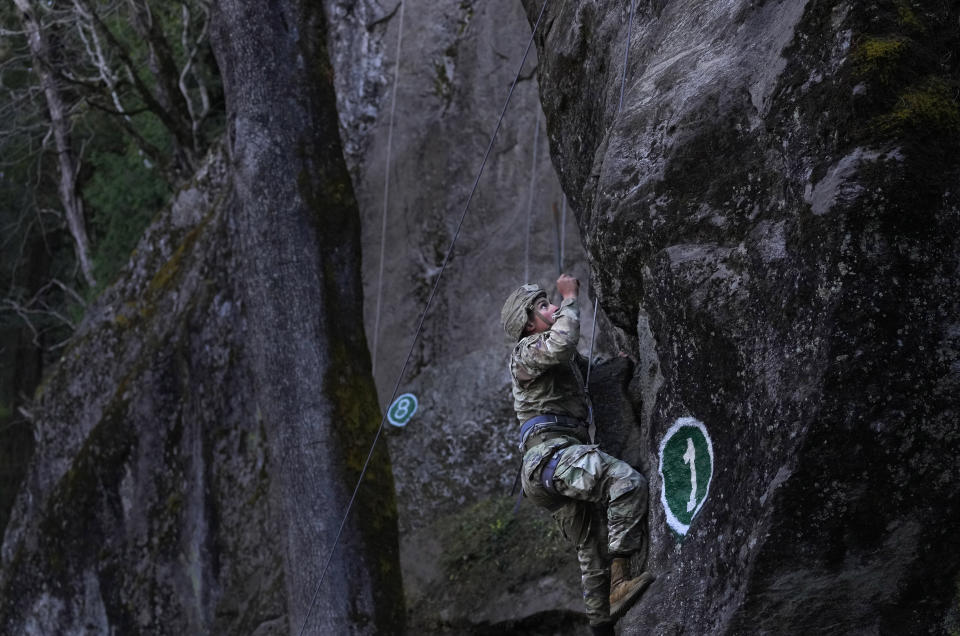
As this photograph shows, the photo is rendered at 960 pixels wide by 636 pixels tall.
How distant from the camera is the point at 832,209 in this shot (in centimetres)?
428

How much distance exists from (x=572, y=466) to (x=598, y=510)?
1.08ft

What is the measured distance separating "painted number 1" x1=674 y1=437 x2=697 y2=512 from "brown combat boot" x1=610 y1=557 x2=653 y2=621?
414 millimetres

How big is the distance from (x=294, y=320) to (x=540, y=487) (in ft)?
8.95

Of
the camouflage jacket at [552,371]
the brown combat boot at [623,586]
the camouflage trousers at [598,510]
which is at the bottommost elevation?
the brown combat boot at [623,586]

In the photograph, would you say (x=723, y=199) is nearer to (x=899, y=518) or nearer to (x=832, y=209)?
(x=832, y=209)

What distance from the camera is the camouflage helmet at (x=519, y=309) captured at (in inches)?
226

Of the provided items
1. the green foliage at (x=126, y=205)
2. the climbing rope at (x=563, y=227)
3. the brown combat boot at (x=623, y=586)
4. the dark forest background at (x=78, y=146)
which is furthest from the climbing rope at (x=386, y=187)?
the green foliage at (x=126, y=205)

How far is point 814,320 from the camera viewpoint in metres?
4.30

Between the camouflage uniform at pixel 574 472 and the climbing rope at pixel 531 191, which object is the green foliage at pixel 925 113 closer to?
the camouflage uniform at pixel 574 472

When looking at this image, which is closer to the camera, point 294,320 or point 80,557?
point 294,320

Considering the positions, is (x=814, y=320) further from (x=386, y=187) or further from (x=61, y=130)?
(x=61, y=130)

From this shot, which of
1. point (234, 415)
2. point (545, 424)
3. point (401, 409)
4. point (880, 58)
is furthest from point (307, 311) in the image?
point (880, 58)

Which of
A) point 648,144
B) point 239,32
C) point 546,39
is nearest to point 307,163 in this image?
point 239,32

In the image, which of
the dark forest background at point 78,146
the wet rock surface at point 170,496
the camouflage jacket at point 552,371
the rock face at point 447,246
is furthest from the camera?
the dark forest background at point 78,146
